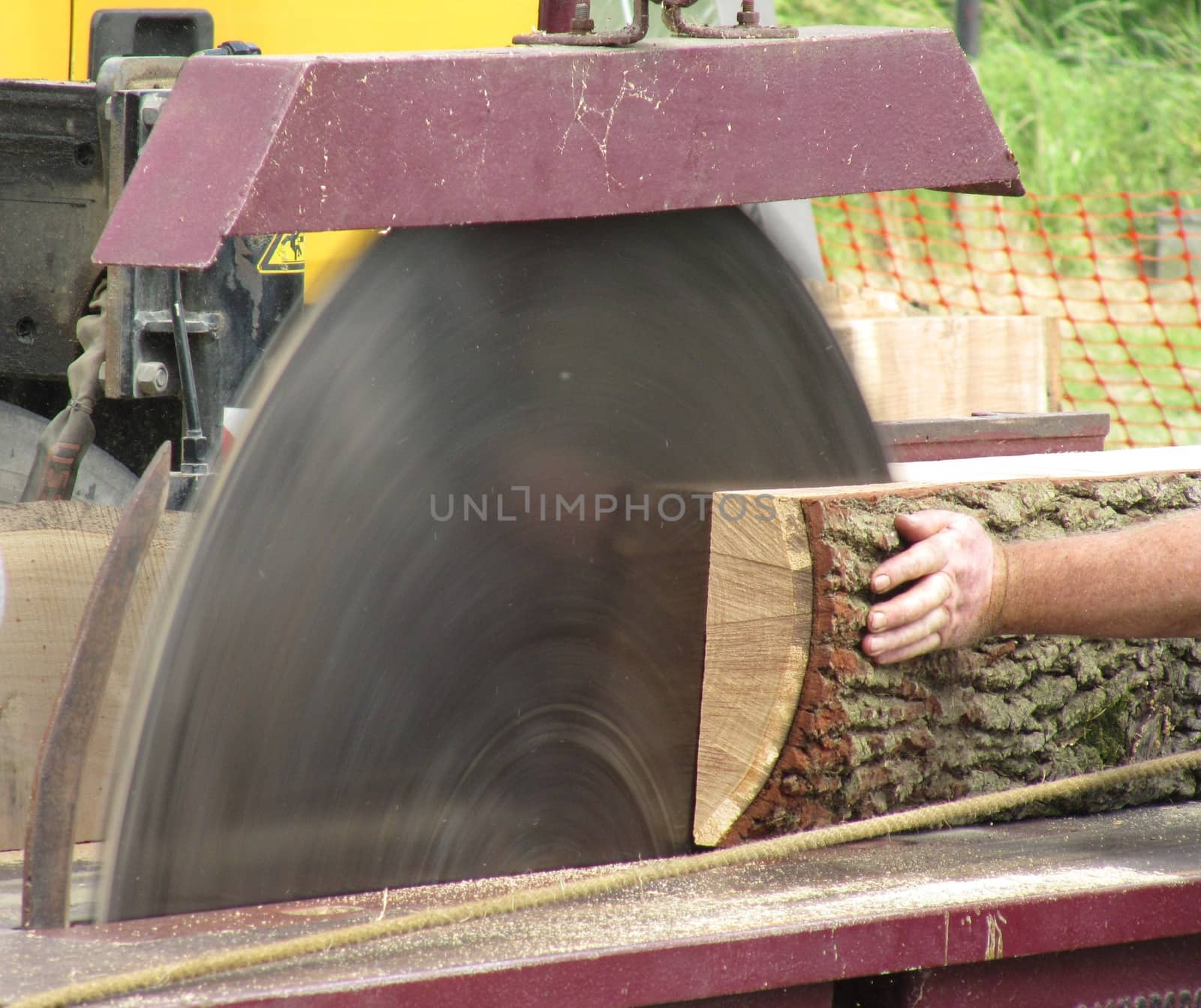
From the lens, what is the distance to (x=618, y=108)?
5.95 feet

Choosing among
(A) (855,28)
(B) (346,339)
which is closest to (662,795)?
(B) (346,339)

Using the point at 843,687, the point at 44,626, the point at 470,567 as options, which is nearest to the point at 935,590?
the point at 843,687

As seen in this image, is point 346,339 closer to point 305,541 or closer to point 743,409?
point 305,541

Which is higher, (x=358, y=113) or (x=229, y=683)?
(x=358, y=113)

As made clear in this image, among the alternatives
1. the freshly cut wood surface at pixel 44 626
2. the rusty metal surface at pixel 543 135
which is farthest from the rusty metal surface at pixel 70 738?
the freshly cut wood surface at pixel 44 626

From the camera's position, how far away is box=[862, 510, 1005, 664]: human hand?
6.64 ft

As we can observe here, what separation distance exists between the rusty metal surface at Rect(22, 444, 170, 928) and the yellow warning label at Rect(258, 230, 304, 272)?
0.87 meters

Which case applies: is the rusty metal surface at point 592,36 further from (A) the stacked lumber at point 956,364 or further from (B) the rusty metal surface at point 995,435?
(A) the stacked lumber at point 956,364


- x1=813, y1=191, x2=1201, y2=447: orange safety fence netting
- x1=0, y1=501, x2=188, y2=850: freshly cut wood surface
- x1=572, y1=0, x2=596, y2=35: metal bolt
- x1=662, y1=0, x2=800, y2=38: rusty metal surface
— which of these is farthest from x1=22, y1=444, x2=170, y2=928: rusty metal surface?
x1=813, y1=191, x2=1201, y2=447: orange safety fence netting

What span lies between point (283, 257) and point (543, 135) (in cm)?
81

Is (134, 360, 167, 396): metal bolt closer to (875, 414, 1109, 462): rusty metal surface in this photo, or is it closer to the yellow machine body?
the yellow machine body

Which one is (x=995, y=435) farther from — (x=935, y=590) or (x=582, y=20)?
(x=582, y=20)

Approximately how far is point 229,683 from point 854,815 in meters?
0.92

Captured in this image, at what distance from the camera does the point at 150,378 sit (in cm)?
227
